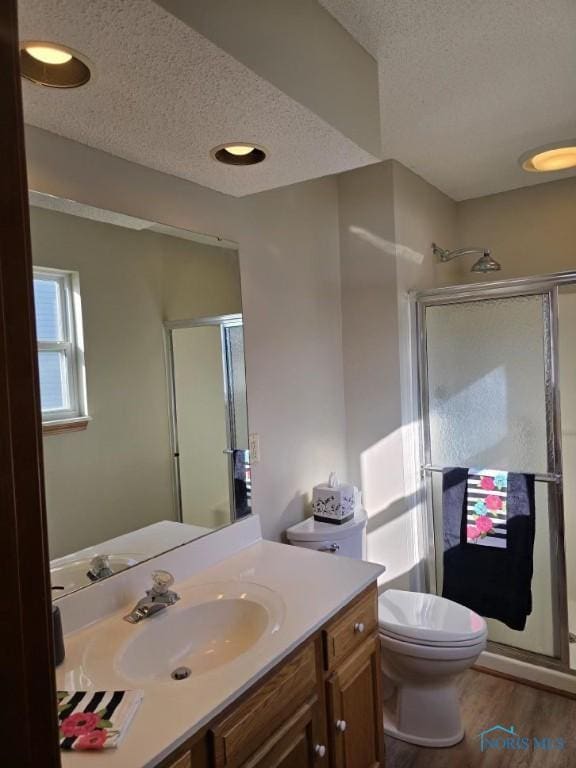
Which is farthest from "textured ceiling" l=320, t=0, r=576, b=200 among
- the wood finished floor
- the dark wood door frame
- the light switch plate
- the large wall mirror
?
the wood finished floor

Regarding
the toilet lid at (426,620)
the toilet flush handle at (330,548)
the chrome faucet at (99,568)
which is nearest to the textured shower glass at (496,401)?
the toilet lid at (426,620)

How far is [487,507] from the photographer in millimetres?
2479

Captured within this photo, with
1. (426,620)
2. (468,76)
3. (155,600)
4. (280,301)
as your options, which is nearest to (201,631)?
(155,600)

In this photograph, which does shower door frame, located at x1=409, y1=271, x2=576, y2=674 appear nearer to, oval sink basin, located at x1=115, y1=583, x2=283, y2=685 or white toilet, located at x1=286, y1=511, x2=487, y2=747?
white toilet, located at x1=286, y1=511, x2=487, y2=747

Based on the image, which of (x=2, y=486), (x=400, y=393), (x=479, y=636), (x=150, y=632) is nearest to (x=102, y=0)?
(x=2, y=486)

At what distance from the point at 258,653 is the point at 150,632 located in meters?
Answer: 0.33

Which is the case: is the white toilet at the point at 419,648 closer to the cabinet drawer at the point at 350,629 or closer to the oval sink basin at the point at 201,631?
the cabinet drawer at the point at 350,629

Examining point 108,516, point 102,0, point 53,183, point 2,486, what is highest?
point 102,0

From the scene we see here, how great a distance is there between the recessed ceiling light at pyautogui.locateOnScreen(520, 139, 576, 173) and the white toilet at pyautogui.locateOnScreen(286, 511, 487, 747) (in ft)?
5.27

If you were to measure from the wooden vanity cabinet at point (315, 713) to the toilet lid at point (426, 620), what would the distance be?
1.09ft

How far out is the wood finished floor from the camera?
6.29 feet

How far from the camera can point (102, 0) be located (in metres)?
0.86

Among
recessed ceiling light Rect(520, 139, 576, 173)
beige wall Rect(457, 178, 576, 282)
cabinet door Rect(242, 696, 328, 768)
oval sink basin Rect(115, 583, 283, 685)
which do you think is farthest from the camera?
beige wall Rect(457, 178, 576, 282)

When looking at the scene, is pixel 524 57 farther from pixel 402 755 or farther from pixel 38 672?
pixel 402 755
